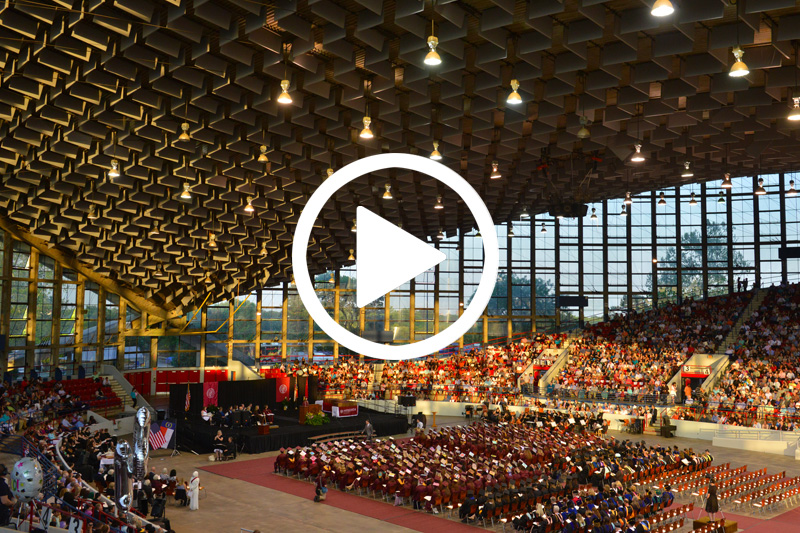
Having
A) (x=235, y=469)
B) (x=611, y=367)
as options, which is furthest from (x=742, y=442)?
(x=235, y=469)

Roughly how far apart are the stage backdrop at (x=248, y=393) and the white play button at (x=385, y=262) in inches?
792

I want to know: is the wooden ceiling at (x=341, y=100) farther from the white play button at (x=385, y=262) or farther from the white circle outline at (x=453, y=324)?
the white play button at (x=385, y=262)

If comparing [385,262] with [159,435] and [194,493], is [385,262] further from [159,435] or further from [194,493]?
[159,435]

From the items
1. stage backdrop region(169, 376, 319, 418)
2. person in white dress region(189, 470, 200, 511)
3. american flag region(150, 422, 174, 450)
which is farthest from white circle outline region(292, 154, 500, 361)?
stage backdrop region(169, 376, 319, 418)

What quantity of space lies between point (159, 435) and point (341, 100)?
729 inches

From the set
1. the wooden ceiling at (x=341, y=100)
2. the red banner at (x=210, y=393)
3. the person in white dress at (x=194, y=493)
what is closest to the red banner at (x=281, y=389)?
the red banner at (x=210, y=393)

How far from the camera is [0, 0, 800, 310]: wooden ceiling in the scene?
14.3m

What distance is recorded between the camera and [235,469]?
26641mm

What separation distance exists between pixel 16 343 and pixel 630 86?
3399cm

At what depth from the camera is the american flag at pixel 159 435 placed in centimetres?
2895

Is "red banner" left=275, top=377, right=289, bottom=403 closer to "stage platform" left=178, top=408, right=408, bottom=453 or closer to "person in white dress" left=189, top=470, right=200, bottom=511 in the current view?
"stage platform" left=178, top=408, right=408, bottom=453

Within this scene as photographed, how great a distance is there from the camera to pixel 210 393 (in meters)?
36.5

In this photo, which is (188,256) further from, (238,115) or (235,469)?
(238,115)

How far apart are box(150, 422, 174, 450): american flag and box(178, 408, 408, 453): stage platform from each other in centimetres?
144
